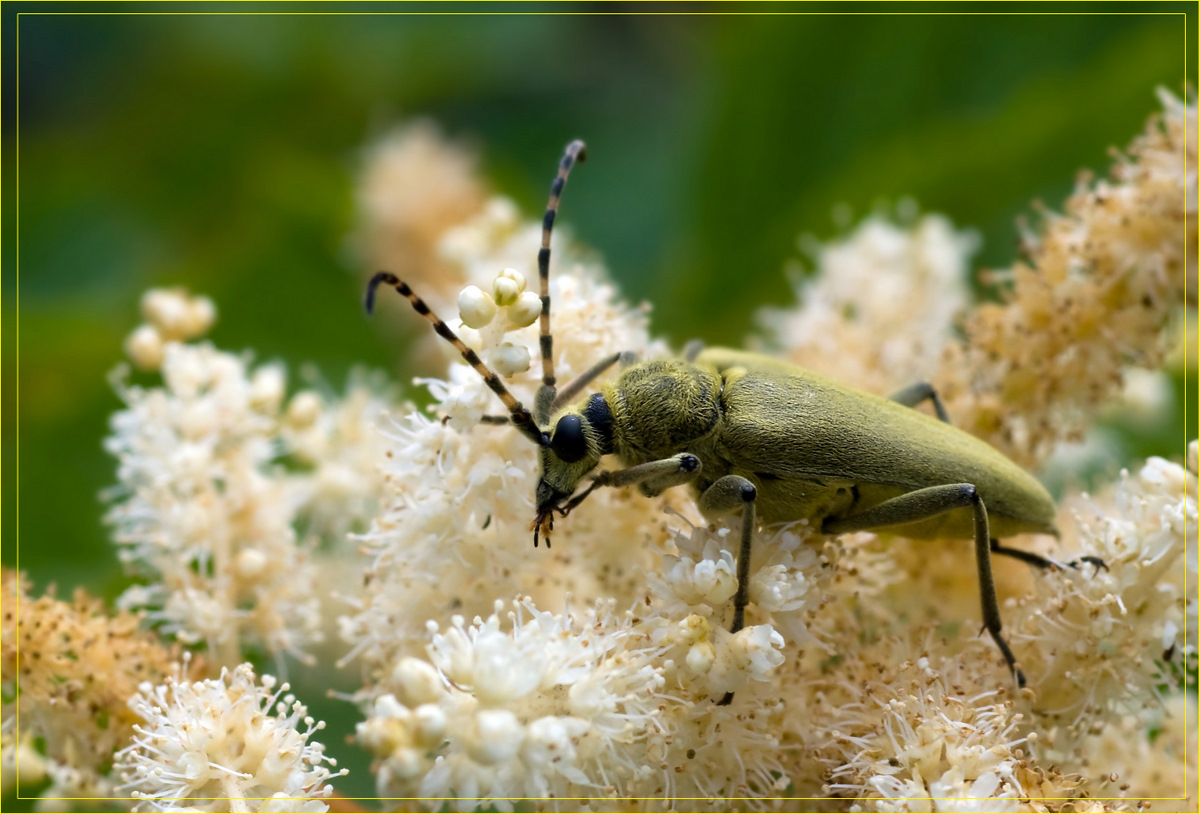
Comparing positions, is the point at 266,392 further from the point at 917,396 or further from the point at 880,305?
the point at 880,305

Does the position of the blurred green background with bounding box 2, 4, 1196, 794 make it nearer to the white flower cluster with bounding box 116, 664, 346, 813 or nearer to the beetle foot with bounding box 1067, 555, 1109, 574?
the white flower cluster with bounding box 116, 664, 346, 813

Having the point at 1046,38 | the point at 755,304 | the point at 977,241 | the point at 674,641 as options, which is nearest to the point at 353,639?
the point at 674,641

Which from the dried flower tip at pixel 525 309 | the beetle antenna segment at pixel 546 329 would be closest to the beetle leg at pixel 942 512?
the beetle antenna segment at pixel 546 329

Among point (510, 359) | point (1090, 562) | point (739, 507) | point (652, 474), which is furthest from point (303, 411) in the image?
point (1090, 562)

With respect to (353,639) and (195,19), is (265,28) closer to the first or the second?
(195,19)

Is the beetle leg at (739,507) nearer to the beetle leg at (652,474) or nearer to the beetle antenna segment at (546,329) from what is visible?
the beetle leg at (652,474)

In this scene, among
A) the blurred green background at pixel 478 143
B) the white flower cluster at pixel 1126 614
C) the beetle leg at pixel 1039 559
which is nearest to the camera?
the white flower cluster at pixel 1126 614
